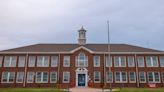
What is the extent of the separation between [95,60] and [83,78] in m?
3.72

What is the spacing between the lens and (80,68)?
35.7 meters

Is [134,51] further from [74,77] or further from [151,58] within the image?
[74,77]

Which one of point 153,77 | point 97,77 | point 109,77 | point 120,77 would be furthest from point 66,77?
point 153,77

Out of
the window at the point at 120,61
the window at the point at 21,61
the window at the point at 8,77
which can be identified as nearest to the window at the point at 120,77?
the window at the point at 120,61

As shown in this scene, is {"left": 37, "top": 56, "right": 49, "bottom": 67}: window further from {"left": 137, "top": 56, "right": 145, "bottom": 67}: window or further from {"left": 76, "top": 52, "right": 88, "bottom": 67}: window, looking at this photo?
{"left": 137, "top": 56, "right": 145, "bottom": 67}: window

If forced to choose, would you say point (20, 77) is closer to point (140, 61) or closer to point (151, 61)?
point (140, 61)

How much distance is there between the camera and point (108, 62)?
36344mm

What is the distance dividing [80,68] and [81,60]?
58.2 inches

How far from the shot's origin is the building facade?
35562 millimetres

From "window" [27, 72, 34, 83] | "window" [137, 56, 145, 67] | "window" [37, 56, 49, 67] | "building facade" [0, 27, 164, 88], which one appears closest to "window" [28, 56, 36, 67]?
"building facade" [0, 27, 164, 88]

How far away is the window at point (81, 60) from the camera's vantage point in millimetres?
36031

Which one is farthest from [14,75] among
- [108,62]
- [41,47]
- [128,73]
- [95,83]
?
[128,73]

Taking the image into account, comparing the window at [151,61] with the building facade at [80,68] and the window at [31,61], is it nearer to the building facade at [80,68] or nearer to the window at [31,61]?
the building facade at [80,68]

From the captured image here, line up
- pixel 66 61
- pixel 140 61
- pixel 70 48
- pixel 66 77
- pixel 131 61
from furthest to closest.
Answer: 1. pixel 70 48
2. pixel 140 61
3. pixel 131 61
4. pixel 66 61
5. pixel 66 77
